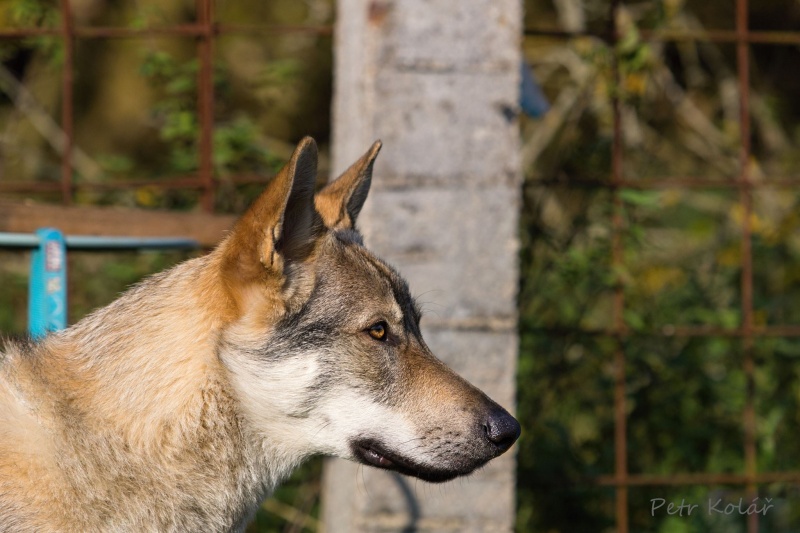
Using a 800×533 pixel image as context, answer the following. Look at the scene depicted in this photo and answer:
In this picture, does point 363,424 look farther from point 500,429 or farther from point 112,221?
point 112,221

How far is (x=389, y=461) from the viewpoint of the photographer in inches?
119

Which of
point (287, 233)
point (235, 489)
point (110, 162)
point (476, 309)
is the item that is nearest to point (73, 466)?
point (235, 489)

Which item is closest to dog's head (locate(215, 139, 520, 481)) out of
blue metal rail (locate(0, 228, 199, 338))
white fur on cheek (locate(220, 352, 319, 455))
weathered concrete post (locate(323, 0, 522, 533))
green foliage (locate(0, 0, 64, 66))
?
white fur on cheek (locate(220, 352, 319, 455))

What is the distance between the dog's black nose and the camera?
301 centimetres

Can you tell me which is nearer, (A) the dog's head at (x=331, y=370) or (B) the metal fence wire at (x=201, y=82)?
(A) the dog's head at (x=331, y=370)

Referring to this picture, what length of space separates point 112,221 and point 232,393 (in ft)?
4.53

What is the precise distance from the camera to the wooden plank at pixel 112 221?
12.1 ft

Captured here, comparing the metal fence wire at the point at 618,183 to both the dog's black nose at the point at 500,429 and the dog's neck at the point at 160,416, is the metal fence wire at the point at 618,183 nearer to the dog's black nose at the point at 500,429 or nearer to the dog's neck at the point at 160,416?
the dog's neck at the point at 160,416

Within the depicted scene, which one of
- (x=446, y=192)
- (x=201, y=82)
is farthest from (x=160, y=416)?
(x=201, y=82)

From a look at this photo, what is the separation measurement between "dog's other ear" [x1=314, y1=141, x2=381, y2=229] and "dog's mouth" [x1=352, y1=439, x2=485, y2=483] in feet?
2.74

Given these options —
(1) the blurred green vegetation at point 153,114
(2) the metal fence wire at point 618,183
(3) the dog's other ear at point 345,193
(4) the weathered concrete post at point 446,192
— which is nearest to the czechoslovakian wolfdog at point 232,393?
(3) the dog's other ear at point 345,193

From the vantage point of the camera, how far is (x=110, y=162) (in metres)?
5.75

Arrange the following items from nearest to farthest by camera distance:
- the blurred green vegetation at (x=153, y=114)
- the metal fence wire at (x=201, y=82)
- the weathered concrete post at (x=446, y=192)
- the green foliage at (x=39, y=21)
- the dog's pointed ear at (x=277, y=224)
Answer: the dog's pointed ear at (x=277, y=224), the weathered concrete post at (x=446, y=192), the metal fence wire at (x=201, y=82), the green foliage at (x=39, y=21), the blurred green vegetation at (x=153, y=114)

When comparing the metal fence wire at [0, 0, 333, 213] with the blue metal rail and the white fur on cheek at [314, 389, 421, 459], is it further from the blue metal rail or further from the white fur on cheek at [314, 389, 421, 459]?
the white fur on cheek at [314, 389, 421, 459]
